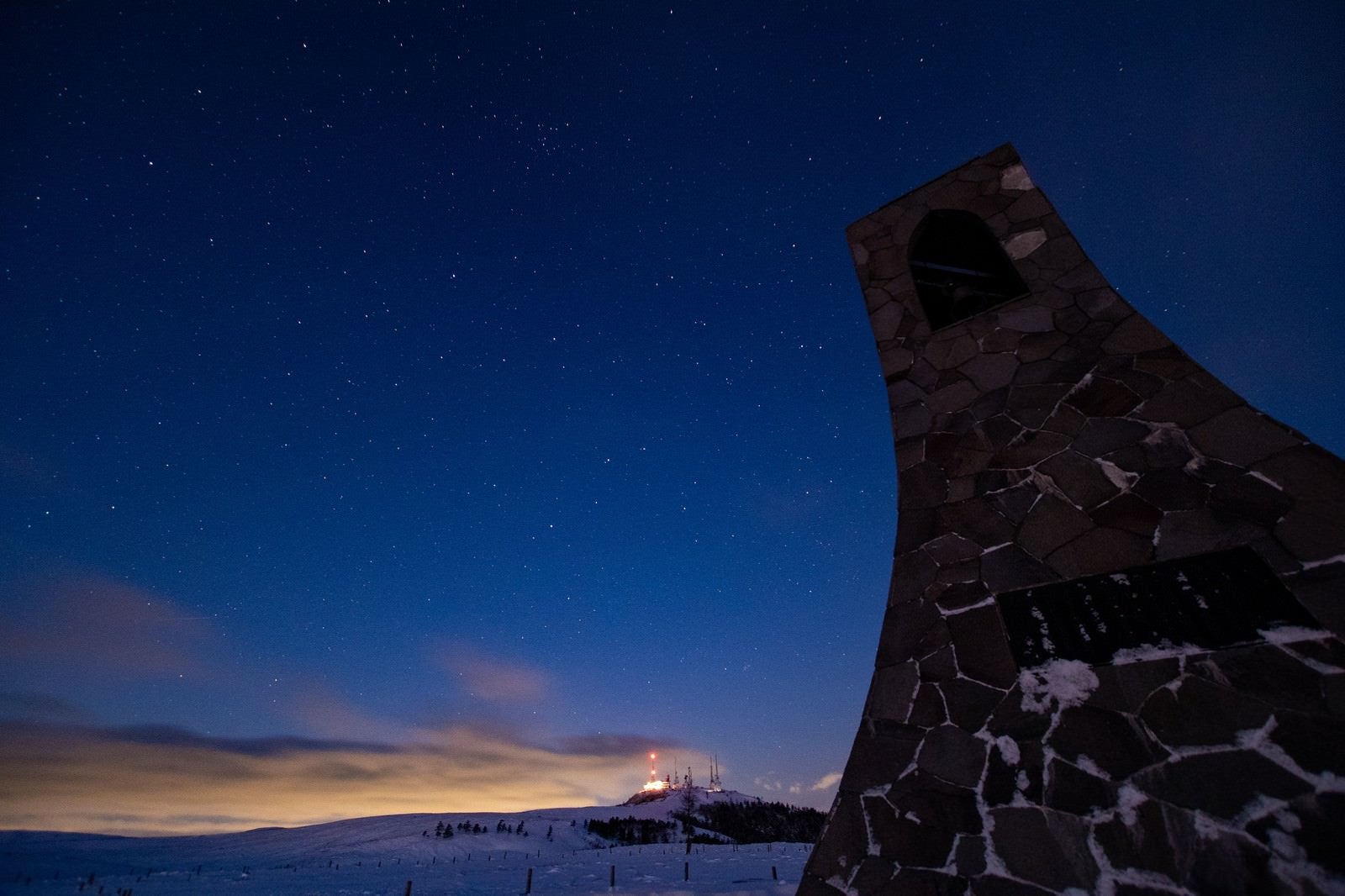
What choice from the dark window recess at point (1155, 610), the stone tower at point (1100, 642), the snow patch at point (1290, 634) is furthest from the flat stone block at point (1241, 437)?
the snow patch at point (1290, 634)

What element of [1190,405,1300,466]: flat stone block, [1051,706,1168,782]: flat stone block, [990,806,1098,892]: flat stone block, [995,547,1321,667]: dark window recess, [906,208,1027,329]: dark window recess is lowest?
[990,806,1098,892]: flat stone block

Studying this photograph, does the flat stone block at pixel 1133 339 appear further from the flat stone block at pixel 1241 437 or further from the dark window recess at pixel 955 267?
the dark window recess at pixel 955 267

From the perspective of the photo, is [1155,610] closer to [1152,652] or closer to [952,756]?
[1152,652]

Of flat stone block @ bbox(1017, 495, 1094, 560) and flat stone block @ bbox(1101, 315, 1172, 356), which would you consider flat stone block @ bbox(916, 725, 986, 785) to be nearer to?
flat stone block @ bbox(1017, 495, 1094, 560)

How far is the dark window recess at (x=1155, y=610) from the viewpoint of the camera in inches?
129

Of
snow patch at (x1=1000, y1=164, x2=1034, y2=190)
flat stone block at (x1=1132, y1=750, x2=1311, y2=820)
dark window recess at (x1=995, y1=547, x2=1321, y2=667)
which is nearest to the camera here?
flat stone block at (x1=1132, y1=750, x2=1311, y2=820)

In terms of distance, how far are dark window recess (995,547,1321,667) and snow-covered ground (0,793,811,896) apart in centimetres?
2228

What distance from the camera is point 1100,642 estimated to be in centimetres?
360

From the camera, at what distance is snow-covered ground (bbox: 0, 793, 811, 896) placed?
2672 cm

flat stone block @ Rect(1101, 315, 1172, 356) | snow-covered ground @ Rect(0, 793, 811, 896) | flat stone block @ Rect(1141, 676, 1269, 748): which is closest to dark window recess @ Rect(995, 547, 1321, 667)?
flat stone block @ Rect(1141, 676, 1269, 748)

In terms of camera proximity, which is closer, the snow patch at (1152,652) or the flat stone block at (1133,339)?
the snow patch at (1152,652)

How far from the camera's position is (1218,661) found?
10.5ft

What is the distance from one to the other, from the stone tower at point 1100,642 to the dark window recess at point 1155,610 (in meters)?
0.01

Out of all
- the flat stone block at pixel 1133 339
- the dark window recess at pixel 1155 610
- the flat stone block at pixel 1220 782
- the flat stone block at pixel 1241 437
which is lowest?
the flat stone block at pixel 1220 782
